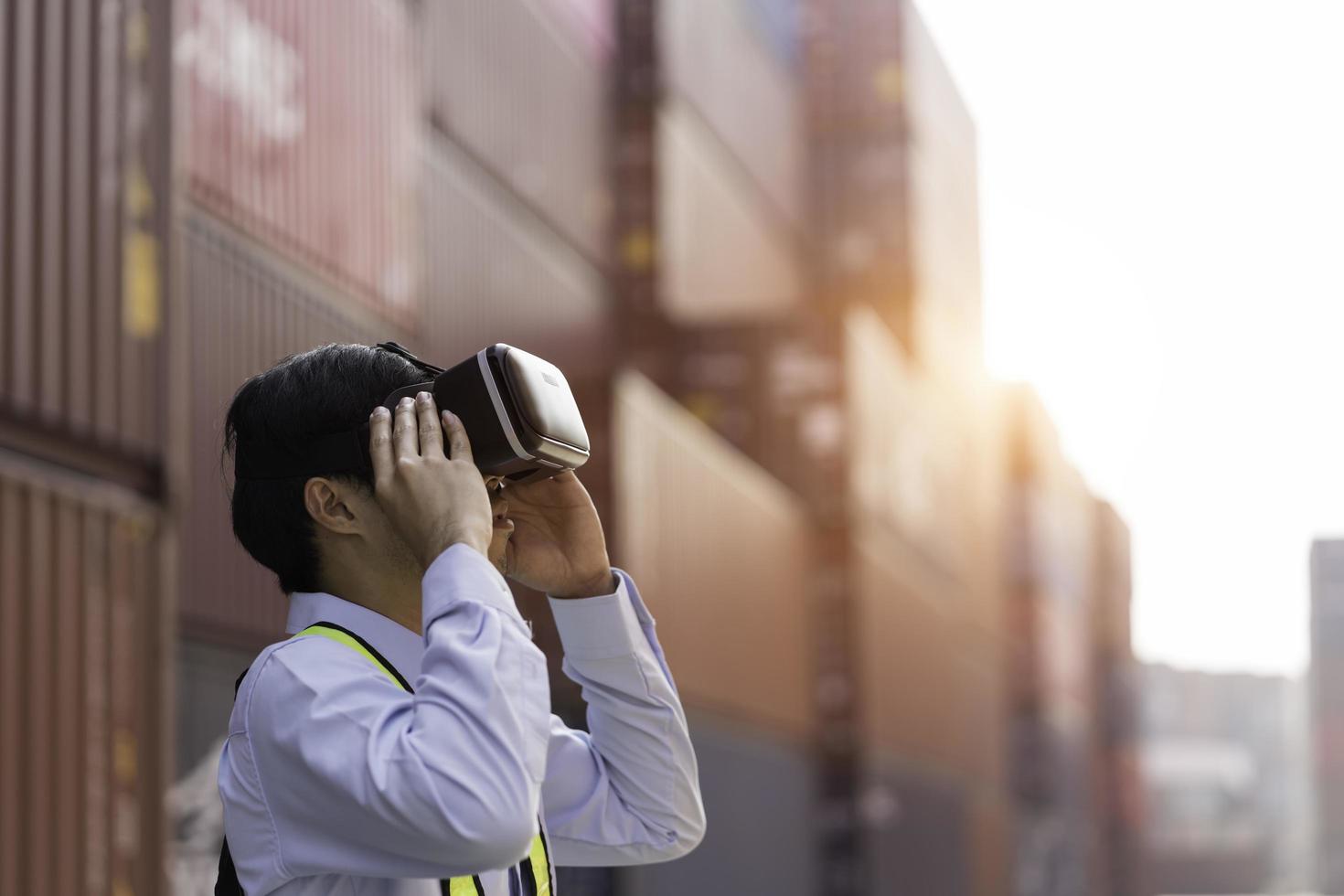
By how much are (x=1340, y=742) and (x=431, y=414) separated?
354 ft

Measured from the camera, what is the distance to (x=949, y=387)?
117 ft

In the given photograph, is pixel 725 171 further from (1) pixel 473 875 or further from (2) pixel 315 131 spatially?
(1) pixel 473 875

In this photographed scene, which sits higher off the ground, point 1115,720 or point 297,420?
point 297,420

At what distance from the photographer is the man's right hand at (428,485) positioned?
204cm

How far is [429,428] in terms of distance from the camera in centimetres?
208

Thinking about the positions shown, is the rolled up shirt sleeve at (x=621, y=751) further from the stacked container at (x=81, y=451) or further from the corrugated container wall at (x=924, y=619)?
the corrugated container wall at (x=924, y=619)

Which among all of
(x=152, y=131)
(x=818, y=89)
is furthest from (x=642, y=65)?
(x=152, y=131)

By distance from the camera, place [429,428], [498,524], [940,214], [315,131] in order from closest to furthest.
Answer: [429,428] < [498,524] < [315,131] < [940,214]

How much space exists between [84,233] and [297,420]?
6.67m

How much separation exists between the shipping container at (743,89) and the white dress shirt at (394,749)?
2018 centimetres

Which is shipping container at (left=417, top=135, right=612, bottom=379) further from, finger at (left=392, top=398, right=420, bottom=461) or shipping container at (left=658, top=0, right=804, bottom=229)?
finger at (left=392, top=398, right=420, bottom=461)

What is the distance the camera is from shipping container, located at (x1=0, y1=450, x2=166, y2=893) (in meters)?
7.24

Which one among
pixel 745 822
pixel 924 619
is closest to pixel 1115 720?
pixel 924 619

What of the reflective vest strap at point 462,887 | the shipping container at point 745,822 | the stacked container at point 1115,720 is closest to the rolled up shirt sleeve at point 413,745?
the reflective vest strap at point 462,887
